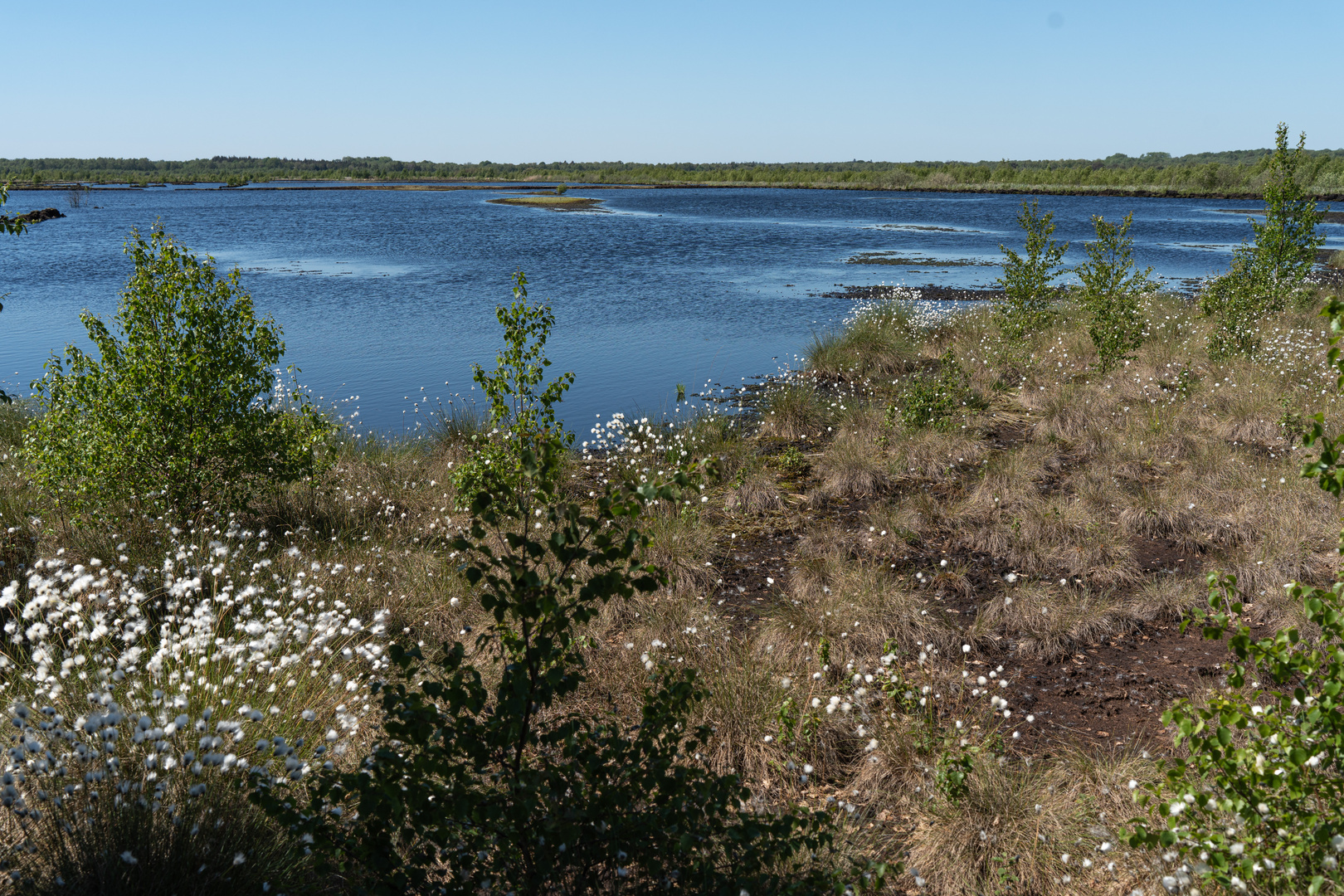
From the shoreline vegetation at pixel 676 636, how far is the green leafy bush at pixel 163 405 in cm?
4

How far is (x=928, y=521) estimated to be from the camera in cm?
887

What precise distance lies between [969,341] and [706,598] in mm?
12093

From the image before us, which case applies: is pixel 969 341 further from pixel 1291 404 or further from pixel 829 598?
pixel 829 598

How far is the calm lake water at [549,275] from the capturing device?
57.0 feet

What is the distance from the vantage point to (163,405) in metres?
7.04

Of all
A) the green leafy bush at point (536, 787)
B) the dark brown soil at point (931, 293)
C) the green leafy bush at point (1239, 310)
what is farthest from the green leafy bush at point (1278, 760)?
the dark brown soil at point (931, 293)

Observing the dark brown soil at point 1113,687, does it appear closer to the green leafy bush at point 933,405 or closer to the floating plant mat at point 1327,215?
the green leafy bush at point 933,405

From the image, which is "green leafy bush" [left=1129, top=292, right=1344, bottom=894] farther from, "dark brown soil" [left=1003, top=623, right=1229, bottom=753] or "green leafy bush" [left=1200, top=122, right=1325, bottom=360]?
"green leafy bush" [left=1200, top=122, right=1325, bottom=360]

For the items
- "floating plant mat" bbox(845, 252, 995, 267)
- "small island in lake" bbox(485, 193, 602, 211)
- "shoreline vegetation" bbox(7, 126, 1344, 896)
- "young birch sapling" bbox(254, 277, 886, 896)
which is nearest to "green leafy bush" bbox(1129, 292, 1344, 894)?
"shoreline vegetation" bbox(7, 126, 1344, 896)

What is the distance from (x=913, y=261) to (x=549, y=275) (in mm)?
15229

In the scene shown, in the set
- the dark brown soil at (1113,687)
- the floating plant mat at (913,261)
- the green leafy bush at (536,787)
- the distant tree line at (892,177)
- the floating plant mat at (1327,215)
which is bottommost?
the dark brown soil at (1113,687)

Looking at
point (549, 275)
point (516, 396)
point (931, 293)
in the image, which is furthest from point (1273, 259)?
point (549, 275)

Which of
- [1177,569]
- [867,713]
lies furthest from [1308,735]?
[1177,569]

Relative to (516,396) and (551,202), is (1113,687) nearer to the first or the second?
(516,396)
